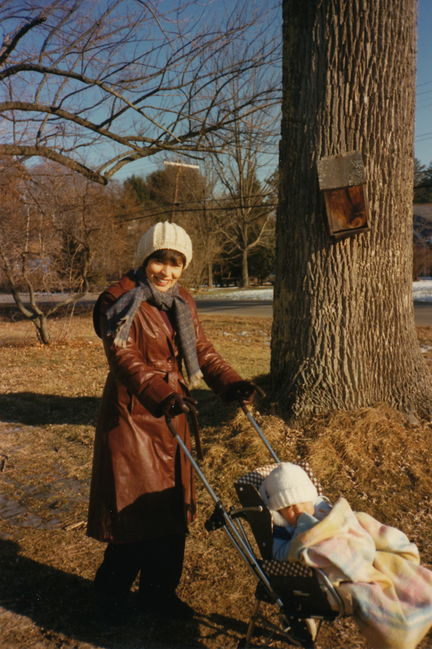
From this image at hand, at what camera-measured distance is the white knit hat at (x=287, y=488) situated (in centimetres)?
234

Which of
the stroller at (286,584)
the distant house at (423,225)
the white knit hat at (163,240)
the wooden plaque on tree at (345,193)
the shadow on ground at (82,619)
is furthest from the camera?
the distant house at (423,225)

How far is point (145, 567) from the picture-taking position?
2.79 metres

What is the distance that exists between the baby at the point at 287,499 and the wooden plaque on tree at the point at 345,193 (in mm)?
2487

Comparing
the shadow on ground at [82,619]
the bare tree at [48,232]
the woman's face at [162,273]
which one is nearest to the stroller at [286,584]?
the shadow on ground at [82,619]

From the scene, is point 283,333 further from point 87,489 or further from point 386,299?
point 87,489

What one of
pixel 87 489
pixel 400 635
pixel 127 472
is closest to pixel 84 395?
Result: pixel 87 489

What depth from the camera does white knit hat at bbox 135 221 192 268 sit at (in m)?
2.74

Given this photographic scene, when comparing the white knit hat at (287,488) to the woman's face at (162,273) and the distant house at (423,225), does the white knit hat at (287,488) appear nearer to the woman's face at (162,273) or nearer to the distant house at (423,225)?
the woman's face at (162,273)

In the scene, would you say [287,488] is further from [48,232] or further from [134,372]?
[48,232]

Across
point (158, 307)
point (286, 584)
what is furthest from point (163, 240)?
point (286, 584)

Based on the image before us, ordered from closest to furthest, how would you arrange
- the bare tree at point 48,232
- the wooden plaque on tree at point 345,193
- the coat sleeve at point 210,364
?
1. the coat sleeve at point 210,364
2. the wooden plaque on tree at point 345,193
3. the bare tree at point 48,232

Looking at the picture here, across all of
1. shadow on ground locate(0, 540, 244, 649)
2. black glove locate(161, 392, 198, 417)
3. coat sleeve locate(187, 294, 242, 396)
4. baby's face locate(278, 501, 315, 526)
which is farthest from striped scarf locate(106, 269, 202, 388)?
shadow on ground locate(0, 540, 244, 649)

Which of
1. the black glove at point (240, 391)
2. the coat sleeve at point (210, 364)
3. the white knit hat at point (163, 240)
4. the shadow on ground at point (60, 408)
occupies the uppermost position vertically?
the white knit hat at point (163, 240)

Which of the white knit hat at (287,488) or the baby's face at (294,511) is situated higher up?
the white knit hat at (287,488)
